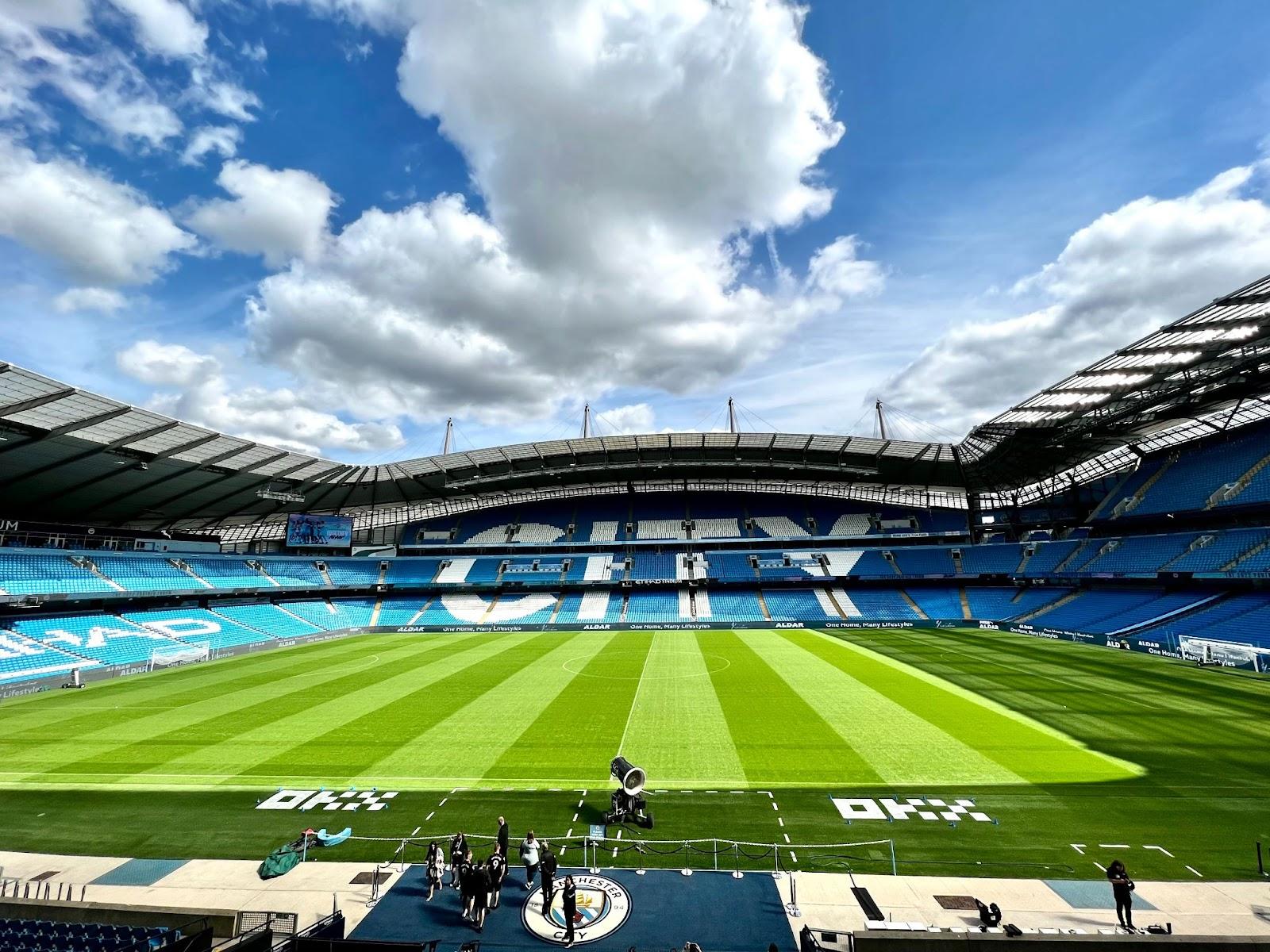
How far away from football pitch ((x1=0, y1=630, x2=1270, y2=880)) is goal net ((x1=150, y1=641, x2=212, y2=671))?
4378mm

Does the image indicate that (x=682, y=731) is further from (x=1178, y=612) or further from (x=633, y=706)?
(x=1178, y=612)

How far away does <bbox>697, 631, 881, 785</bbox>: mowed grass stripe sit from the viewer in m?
15.5

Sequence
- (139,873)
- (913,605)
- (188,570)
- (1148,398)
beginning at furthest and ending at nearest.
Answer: (913,605)
(188,570)
(1148,398)
(139,873)

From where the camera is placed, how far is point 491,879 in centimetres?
977

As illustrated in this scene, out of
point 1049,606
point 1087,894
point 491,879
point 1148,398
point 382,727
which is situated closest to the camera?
point 491,879

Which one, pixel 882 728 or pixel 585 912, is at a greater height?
pixel 882 728

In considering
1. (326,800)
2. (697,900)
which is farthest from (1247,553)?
(326,800)

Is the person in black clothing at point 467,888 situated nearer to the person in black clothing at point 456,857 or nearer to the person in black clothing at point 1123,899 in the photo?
the person in black clothing at point 456,857

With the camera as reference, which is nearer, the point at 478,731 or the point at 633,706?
the point at 478,731

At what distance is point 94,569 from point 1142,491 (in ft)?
272

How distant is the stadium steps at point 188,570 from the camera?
1797 inches

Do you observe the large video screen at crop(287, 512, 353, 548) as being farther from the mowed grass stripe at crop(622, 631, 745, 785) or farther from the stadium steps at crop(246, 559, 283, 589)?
the mowed grass stripe at crop(622, 631, 745, 785)

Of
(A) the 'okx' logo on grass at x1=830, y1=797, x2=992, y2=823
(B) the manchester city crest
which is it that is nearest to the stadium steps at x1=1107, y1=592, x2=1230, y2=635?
(A) the 'okx' logo on grass at x1=830, y1=797, x2=992, y2=823

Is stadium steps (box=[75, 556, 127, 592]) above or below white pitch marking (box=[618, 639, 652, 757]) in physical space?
above
